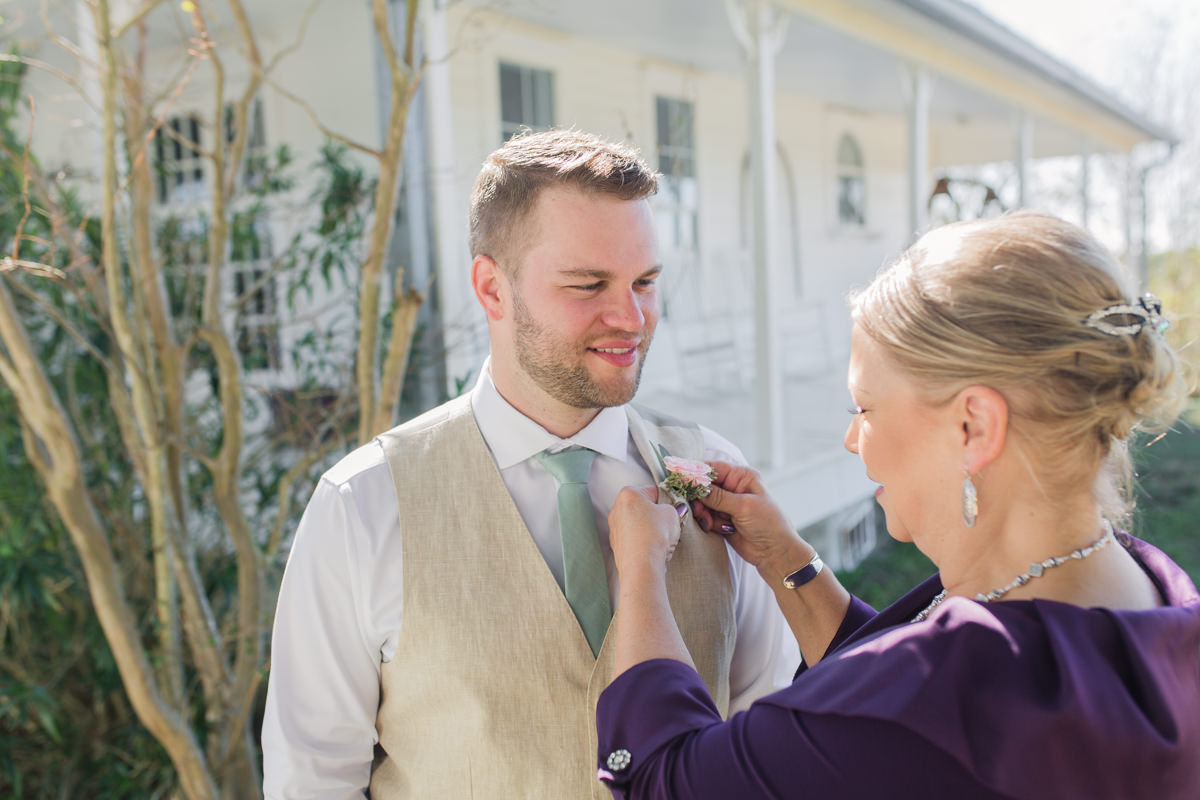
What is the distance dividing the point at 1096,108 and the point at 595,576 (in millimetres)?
12241

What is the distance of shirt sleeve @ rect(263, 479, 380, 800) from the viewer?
4.97 ft

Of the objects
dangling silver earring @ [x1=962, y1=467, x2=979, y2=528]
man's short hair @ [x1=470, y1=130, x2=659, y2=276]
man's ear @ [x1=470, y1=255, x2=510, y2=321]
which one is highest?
man's short hair @ [x1=470, y1=130, x2=659, y2=276]

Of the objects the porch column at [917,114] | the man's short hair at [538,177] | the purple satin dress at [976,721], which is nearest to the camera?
the purple satin dress at [976,721]

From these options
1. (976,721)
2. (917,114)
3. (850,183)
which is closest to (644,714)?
(976,721)

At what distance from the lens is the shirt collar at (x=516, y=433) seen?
1659 millimetres

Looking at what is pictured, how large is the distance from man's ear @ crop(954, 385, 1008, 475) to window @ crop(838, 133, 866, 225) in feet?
32.2

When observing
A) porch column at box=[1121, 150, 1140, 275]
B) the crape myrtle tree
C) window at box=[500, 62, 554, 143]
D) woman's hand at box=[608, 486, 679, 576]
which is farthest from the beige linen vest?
porch column at box=[1121, 150, 1140, 275]

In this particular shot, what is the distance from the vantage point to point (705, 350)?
748cm

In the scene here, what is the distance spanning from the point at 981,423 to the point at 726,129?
7543 millimetres

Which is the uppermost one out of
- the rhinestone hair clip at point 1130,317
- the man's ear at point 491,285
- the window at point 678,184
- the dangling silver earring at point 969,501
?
the window at point 678,184

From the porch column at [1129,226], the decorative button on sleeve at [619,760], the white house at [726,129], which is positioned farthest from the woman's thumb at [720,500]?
the porch column at [1129,226]

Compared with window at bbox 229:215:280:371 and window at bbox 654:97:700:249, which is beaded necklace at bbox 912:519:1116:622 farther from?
window at bbox 654:97:700:249

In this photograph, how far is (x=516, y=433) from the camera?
1.66 m

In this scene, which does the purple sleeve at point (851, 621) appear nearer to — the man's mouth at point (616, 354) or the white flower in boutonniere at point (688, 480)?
the white flower in boutonniere at point (688, 480)
